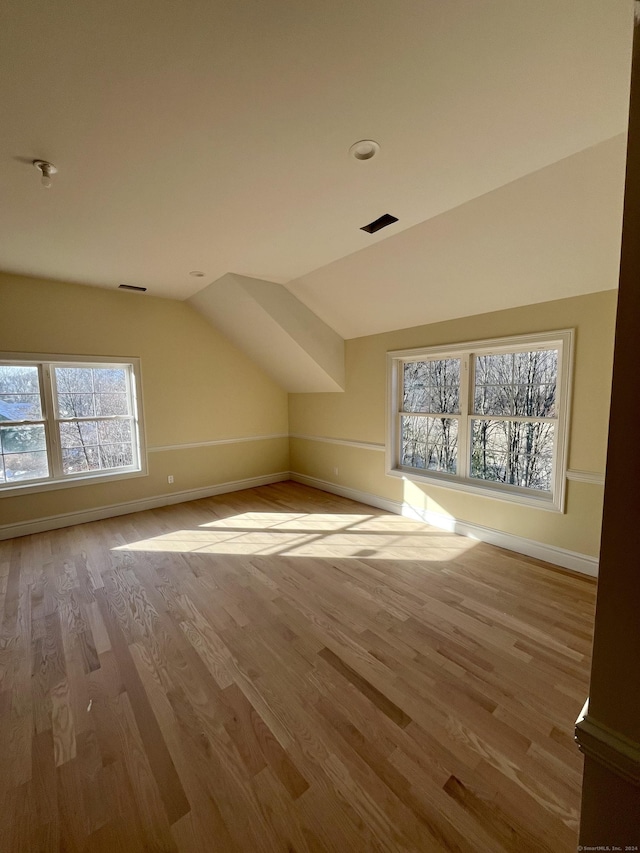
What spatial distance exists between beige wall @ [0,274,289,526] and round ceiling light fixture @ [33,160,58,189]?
225 centimetres

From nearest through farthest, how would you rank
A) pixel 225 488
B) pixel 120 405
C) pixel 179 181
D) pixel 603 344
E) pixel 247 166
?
pixel 247 166 → pixel 179 181 → pixel 603 344 → pixel 120 405 → pixel 225 488

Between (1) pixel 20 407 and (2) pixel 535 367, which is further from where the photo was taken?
(1) pixel 20 407

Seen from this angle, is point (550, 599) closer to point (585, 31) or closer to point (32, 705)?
point (585, 31)

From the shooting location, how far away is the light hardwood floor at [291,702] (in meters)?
1.22

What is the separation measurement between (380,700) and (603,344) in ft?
9.37

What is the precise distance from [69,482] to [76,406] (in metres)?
0.87

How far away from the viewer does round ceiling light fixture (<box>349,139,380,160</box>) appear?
167cm

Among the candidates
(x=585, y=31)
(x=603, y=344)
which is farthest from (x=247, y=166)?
(x=603, y=344)

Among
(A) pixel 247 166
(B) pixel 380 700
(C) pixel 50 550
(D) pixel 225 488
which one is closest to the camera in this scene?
(B) pixel 380 700

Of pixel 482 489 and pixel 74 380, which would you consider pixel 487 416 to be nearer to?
pixel 482 489

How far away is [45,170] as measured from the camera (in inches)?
70.9

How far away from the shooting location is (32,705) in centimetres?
169

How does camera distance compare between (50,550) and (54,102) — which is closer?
(54,102)

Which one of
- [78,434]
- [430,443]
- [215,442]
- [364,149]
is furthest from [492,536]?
[78,434]
